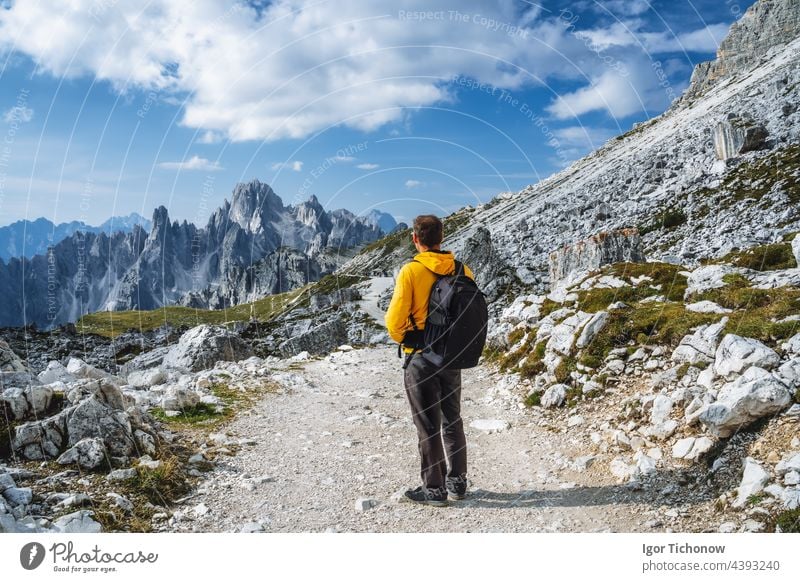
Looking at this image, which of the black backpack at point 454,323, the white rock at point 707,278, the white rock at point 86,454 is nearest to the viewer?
the black backpack at point 454,323

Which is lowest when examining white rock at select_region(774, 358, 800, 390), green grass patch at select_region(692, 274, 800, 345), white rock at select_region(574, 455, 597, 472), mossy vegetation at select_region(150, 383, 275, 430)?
white rock at select_region(574, 455, 597, 472)

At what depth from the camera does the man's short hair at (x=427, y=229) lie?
22.3ft

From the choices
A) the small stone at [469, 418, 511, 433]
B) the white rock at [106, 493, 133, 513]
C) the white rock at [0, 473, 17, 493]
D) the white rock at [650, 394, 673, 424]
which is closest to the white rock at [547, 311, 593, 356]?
the small stone at [469, 418, 511, 433]

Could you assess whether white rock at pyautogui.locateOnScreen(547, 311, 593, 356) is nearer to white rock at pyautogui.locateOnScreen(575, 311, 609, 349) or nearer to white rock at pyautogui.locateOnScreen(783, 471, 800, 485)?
white rock at pyautogui.locateOnScreen(575, 311, 609, 349)

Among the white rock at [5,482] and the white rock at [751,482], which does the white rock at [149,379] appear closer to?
the white rock at [5,482]

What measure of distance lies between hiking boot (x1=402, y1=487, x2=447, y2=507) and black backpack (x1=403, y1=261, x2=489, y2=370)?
75.4 inches

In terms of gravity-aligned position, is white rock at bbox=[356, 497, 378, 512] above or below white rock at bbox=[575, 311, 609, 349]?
below

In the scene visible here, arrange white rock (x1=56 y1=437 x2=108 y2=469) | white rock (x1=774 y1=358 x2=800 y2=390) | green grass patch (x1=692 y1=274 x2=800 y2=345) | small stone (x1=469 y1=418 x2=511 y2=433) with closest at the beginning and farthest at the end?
white rock (x1=774 y1=358 x2=800 y2=390) < white rock (x1=56 y1=437 x2=108 y2=469) < green grass patch (x1=692 y1=274 x2=800 y2=345) < small stone (x1=469 y1=418 x2=511 y2=433)

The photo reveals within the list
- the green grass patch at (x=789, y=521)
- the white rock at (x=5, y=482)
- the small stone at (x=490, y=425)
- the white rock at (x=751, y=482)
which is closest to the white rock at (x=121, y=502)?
the white rock at (x=5, y=482)

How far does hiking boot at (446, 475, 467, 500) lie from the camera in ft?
23.9

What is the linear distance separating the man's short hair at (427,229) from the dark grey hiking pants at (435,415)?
1.56 m

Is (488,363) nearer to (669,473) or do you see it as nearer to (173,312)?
(669,473)

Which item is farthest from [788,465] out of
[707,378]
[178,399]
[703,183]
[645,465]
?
[703,183]
